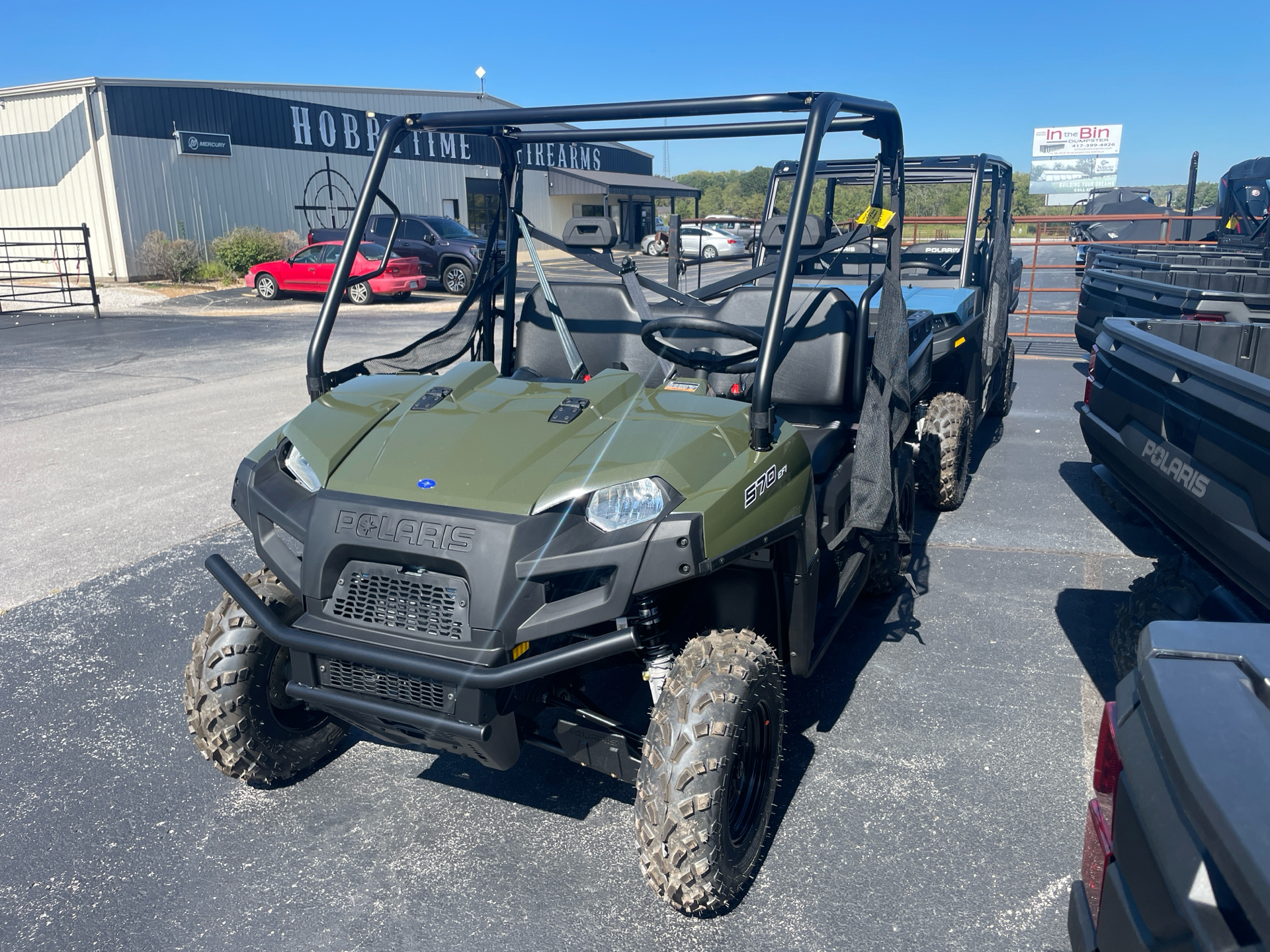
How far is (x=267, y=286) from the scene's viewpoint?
65.7ft

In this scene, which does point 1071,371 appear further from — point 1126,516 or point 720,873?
point 720,873

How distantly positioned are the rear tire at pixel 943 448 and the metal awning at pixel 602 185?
1245 inches

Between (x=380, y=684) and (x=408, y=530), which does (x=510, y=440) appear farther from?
(x=380, y=684)

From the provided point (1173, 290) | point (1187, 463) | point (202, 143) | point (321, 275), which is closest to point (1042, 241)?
point (1173, 290)

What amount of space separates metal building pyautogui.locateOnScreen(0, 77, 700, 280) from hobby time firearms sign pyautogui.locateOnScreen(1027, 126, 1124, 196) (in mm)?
45405

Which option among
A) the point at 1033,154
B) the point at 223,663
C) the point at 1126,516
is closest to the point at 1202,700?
the point at 223,663

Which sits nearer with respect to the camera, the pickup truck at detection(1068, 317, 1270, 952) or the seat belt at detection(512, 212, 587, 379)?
the pickup truck at detection(1068, 317, 1270, 952)

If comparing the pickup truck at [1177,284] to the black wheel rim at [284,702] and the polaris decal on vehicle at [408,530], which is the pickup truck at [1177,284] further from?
the black wheel rim at [284,702]

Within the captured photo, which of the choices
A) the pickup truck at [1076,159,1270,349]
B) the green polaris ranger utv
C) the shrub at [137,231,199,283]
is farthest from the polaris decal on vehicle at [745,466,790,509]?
the shrub at [137,231,199,283]

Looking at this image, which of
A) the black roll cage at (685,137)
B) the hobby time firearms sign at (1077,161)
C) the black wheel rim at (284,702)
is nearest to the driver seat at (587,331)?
the black roll cage at (685,137)

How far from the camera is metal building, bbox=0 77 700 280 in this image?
918 inches

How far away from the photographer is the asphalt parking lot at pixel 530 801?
8.30 ft

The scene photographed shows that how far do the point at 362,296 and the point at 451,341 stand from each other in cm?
1533

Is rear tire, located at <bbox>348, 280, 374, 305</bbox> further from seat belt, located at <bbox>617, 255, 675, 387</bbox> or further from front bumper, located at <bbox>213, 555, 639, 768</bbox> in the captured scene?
front bumper, located at <bbox>213, 555, 639, 768</bbox>
